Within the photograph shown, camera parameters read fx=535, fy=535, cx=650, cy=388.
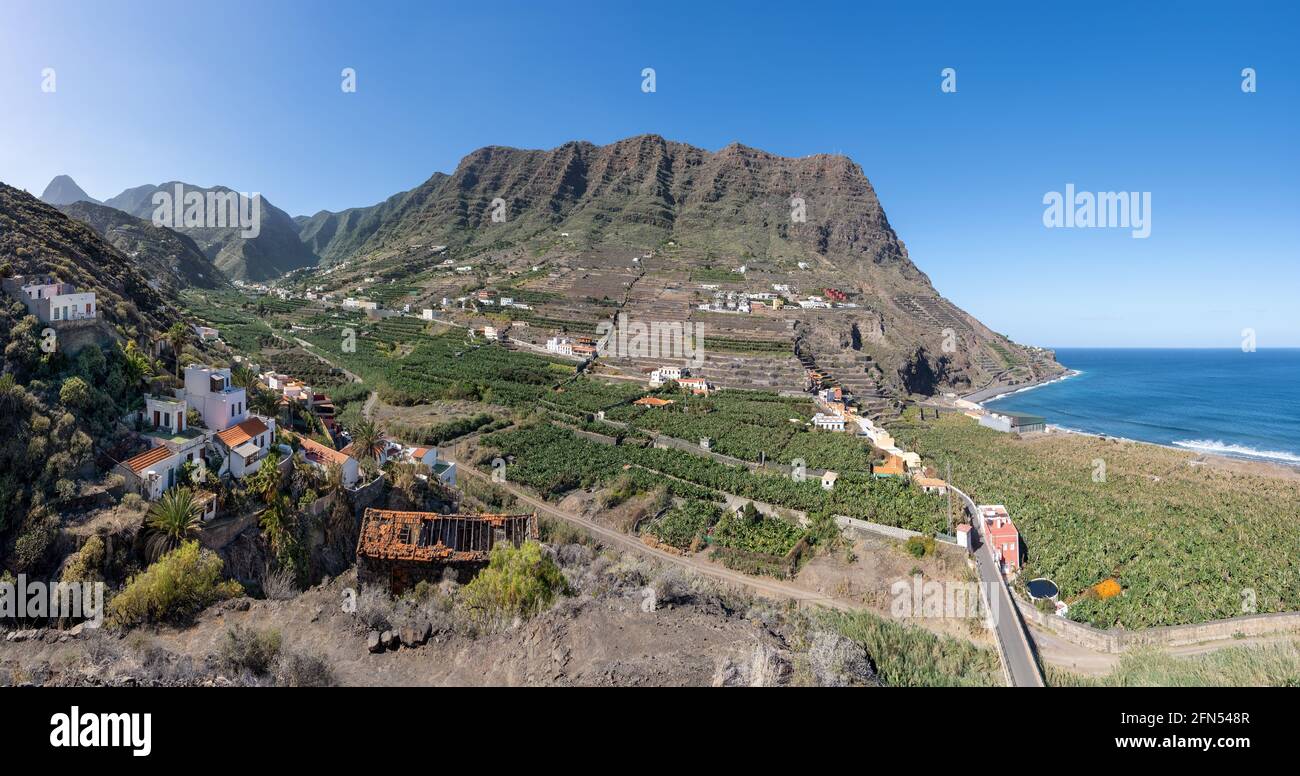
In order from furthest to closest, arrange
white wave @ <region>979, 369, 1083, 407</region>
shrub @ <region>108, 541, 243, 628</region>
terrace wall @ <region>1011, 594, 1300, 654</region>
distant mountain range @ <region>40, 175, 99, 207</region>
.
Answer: distant mountain range @ <region>40, 175, 99, 207</region>, white wave @ <region>979, 369, 1083, 407</region>, terrace wall @ <region>1011, 594, 1300, 654</region>, shrub @ <region>108, 541, 243, 628</region>

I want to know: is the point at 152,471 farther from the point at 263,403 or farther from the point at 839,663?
the point at 839,663

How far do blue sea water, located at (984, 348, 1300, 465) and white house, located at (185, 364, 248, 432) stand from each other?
71.1 m

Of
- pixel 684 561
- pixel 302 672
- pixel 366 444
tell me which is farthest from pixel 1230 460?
pixel 302 672

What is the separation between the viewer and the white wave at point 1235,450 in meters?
46.9

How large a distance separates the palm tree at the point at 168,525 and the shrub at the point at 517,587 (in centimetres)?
656

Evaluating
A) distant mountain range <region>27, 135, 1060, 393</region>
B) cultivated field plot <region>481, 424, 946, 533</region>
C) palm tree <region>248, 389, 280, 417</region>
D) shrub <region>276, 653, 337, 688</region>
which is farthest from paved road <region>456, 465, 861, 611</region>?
distant mountain range <region>27, 135, 1060, 393</region>

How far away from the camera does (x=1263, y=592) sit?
19.2 metres

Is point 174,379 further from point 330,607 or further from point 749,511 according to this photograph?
point 749,511

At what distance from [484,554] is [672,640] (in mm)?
5966

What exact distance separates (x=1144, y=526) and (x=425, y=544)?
31.6 meters

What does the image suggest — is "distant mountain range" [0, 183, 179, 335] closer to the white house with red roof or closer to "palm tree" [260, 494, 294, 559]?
the white house with red roof

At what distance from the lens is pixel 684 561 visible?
74.8 ft

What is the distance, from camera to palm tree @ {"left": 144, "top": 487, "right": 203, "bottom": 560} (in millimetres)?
11438
